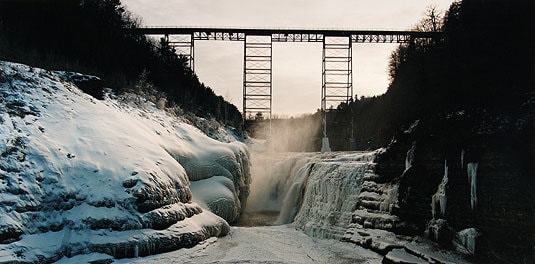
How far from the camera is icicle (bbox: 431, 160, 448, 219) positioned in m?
12.1

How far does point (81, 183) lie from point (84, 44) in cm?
1864

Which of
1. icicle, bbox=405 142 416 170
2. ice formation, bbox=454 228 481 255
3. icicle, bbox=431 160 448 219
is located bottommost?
ice formation, bbox=454 228 481 255

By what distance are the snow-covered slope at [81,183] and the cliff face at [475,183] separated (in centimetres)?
622

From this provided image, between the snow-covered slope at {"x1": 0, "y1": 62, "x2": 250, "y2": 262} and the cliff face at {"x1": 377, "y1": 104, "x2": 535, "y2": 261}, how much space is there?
6217 millimetres

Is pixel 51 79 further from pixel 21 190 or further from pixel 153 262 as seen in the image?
pixel 153 262

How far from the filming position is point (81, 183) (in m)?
12.1

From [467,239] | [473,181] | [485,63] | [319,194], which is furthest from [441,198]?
[319,194]

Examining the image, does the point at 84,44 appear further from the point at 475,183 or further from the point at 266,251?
the point at 475,183

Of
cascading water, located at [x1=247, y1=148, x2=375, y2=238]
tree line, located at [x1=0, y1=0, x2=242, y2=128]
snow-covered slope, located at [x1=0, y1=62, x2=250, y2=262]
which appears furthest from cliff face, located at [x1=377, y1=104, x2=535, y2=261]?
tree line, located at [x1=0, y1=0, x2=242, y2=128]

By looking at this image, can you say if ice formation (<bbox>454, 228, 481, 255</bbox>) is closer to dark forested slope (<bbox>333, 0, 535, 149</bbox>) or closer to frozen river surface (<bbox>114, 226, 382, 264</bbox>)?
frozen river surface (<bbox>114, 226, 382, 264</bbox>)

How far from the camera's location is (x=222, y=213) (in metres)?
16.9

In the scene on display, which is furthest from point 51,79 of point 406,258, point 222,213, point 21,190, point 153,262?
point 406,258

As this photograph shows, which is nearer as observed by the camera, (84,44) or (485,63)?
(485,63)

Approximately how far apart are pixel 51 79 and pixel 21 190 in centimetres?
658
